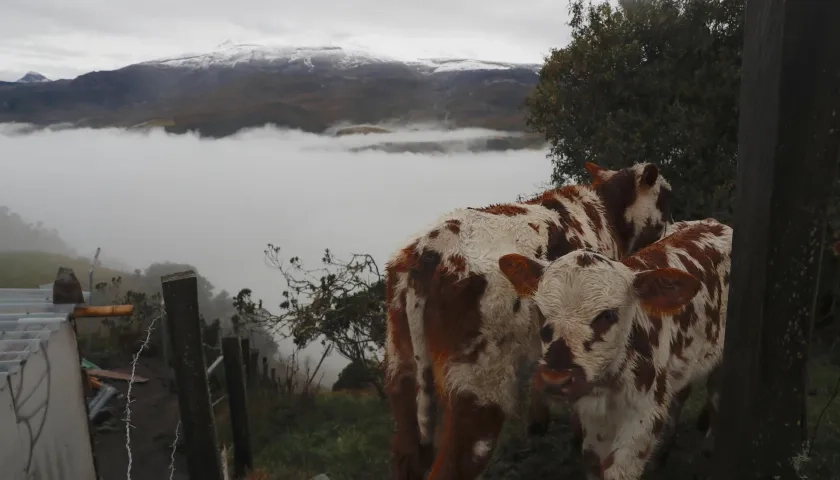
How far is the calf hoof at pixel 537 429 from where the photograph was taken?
4.57 m

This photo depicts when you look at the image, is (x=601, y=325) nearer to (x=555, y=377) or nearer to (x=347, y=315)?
(x=555, y=377)

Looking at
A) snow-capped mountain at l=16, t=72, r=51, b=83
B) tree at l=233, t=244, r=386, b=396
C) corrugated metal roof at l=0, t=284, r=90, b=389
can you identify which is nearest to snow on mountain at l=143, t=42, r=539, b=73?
snow-capped mountain at l=16, t=72, r=51, b=83

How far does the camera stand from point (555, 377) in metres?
2.36

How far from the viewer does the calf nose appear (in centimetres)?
236

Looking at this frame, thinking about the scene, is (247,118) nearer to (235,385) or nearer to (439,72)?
(439,72)

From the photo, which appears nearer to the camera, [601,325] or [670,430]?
[601,325]

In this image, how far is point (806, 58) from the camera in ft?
4.82

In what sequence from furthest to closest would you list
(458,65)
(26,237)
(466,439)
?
(26,237)
(458,65)
(466,439)

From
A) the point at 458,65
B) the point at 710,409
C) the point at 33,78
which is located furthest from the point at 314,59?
the point at 710,409

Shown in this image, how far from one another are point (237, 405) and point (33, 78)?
10.3 m

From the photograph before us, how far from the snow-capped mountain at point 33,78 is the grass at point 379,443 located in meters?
9.19

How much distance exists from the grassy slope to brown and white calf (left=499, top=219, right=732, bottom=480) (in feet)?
34.9

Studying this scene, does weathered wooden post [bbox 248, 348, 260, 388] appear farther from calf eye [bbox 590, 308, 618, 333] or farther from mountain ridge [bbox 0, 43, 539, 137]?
calf eye [bbox 590, 308, 618, 333]

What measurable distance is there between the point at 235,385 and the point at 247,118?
25.4 feet
